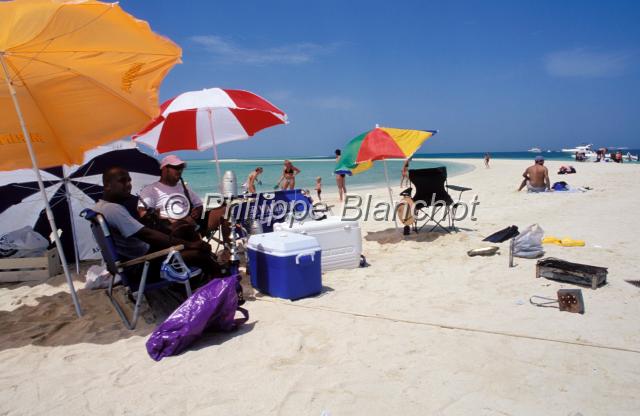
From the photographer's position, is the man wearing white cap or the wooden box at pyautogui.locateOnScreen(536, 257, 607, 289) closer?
the wooden box at pyautogui.locateOnScreen(536, 257, 607, 289)

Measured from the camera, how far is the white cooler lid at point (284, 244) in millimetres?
3428

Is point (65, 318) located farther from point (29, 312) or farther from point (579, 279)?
point (579, 279)

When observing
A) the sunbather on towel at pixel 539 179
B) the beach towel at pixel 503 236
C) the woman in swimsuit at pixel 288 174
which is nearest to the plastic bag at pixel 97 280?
the beach towel at pixel 503 236

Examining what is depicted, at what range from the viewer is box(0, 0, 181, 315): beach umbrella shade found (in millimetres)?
2559

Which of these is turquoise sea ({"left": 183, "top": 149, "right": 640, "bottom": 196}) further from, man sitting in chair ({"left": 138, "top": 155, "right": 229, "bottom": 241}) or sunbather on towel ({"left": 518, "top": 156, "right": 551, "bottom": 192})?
man sitting in chair ({"left": 138, "top": 155, "right": 229, "bottom": 241})

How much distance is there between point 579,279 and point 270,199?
3201 millimetres

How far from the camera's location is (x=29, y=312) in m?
3.50

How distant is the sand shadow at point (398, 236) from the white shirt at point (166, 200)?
9.38 feet

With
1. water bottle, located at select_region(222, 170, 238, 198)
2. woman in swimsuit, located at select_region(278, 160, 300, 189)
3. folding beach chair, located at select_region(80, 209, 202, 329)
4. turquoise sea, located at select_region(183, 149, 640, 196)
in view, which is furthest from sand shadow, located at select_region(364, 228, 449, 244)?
turquoise sea, located at select_region(183, 149, 640, 196)

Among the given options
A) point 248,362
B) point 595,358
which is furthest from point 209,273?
point 595,358

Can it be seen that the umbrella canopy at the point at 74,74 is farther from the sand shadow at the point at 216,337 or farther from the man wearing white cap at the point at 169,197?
the sand shadow at the point at 216,337

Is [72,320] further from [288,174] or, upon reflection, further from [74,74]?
[288,174]

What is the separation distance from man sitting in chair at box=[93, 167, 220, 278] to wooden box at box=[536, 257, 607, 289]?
10.1 feet

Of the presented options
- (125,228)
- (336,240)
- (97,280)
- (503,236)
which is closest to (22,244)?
(97,280)
